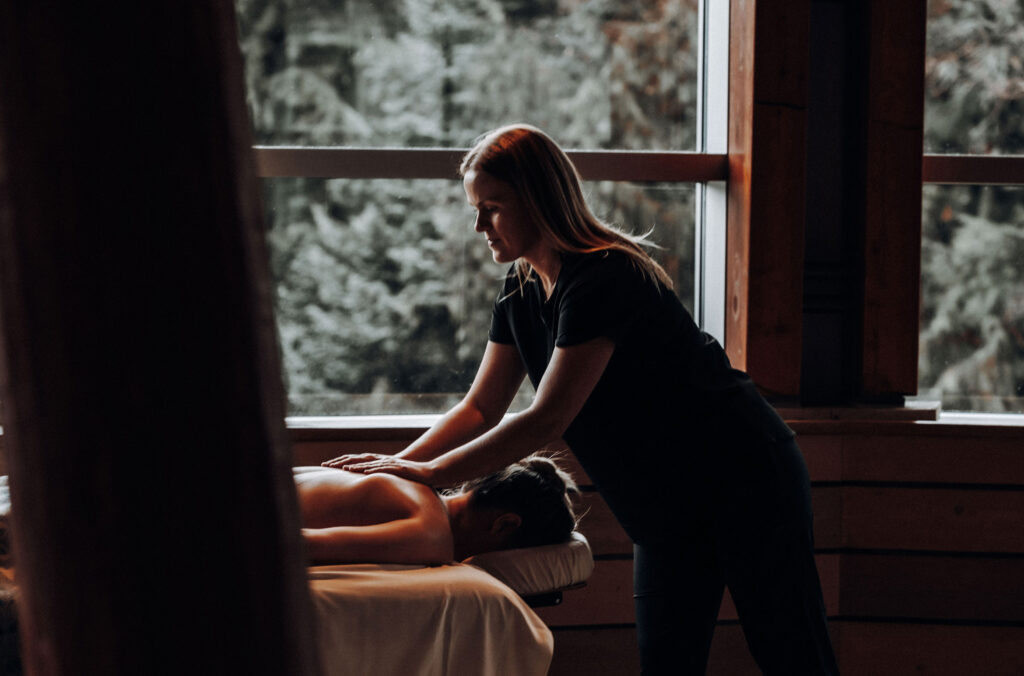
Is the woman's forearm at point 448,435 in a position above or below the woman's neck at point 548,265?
below

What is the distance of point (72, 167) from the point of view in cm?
38

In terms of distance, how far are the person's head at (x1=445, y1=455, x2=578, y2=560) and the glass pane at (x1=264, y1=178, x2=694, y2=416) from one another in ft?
3.07

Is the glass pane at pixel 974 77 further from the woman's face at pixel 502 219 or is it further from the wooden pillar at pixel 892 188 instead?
the woman's face at pixel 502 219

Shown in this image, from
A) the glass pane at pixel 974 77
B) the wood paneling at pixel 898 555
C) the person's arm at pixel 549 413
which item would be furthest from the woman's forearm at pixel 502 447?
the glass pane at pixel 974 77

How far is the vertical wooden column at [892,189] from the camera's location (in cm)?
259

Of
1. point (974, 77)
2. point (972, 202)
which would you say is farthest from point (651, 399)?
point (974, 77)

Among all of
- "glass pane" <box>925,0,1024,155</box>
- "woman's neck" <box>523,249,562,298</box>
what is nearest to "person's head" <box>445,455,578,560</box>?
"woman's neck" <box>523,249,562,298</box>

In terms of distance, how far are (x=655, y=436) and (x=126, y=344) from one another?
1317mm

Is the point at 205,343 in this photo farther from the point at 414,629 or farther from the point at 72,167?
the point at 414,629

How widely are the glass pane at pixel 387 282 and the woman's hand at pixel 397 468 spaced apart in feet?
2.99

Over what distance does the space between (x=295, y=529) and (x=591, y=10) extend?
8.47 feet

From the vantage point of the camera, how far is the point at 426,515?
1757mm

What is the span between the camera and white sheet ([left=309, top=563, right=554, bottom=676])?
1.52 m

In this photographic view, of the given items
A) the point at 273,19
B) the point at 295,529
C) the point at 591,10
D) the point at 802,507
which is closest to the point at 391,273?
the point at 273,19
